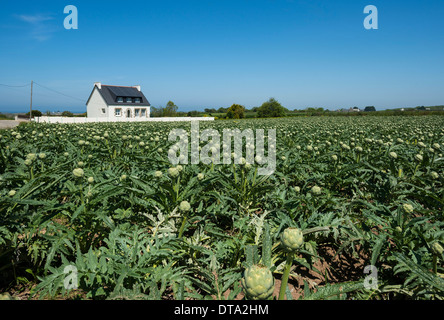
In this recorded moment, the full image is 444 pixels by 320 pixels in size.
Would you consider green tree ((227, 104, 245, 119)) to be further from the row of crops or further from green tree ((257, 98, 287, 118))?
the row of crops

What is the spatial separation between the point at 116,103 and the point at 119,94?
2801 mm

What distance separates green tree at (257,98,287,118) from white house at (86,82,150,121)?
121 ft

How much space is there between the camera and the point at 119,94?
5091 cm

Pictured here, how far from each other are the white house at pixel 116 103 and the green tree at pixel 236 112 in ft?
82.0

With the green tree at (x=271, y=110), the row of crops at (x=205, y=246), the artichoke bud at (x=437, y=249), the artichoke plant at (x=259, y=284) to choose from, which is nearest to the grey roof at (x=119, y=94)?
the green tree at (x=271, y=110)

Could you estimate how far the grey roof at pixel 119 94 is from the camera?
48781mm

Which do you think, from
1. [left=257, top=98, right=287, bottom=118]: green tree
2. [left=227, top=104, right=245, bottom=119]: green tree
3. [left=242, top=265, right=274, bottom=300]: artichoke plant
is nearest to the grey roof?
[left=227, top=104, right=245, bottom=119]: green tree

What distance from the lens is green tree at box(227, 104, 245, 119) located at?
68625 millimetres

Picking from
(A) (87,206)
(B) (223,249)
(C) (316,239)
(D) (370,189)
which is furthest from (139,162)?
(D) (370,189)

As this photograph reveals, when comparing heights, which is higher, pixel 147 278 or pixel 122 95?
pixel 122 95

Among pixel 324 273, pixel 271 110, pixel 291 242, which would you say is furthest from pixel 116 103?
pixel 291 242

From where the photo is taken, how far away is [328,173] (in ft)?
13.4

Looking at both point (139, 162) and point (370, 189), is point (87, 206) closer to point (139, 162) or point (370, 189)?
point (139, 162)
